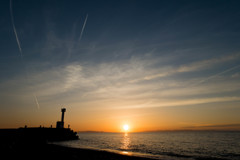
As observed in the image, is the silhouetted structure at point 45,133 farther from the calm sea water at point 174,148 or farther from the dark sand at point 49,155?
the dark sand at point 49,155

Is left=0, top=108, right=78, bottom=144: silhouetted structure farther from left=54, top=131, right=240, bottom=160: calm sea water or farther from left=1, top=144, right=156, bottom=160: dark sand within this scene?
left=1, top=144, right=156, bottom=160: dark sand

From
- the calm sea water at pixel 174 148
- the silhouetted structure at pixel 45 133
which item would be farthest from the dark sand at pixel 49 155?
the silhouetted structure at pixel 45 133

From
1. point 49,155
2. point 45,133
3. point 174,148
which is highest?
point 49,155

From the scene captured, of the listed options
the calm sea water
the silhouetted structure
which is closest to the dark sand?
the calm sea water

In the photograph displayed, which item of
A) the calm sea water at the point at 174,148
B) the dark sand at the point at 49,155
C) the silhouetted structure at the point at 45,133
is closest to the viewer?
the dark sand at the point at 49,155

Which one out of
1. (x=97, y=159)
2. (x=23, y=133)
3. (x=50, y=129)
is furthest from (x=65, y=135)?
(x=97, y=159)

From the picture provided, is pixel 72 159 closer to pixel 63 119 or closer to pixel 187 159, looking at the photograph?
pixel 187 159

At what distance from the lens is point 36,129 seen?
1999 inches

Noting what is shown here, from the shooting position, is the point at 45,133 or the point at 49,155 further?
the point at 45,133

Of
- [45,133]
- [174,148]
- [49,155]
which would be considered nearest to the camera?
[49,155]

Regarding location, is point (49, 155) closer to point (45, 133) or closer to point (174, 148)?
point (174, 148)

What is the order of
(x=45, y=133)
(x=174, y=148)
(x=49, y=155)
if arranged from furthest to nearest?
(x=45, y=133) → (x=174, y=148) → (x=49, y=155)

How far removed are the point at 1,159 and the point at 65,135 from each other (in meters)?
47.5

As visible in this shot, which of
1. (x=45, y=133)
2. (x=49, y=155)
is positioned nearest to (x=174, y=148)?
(x=49, y=155)
